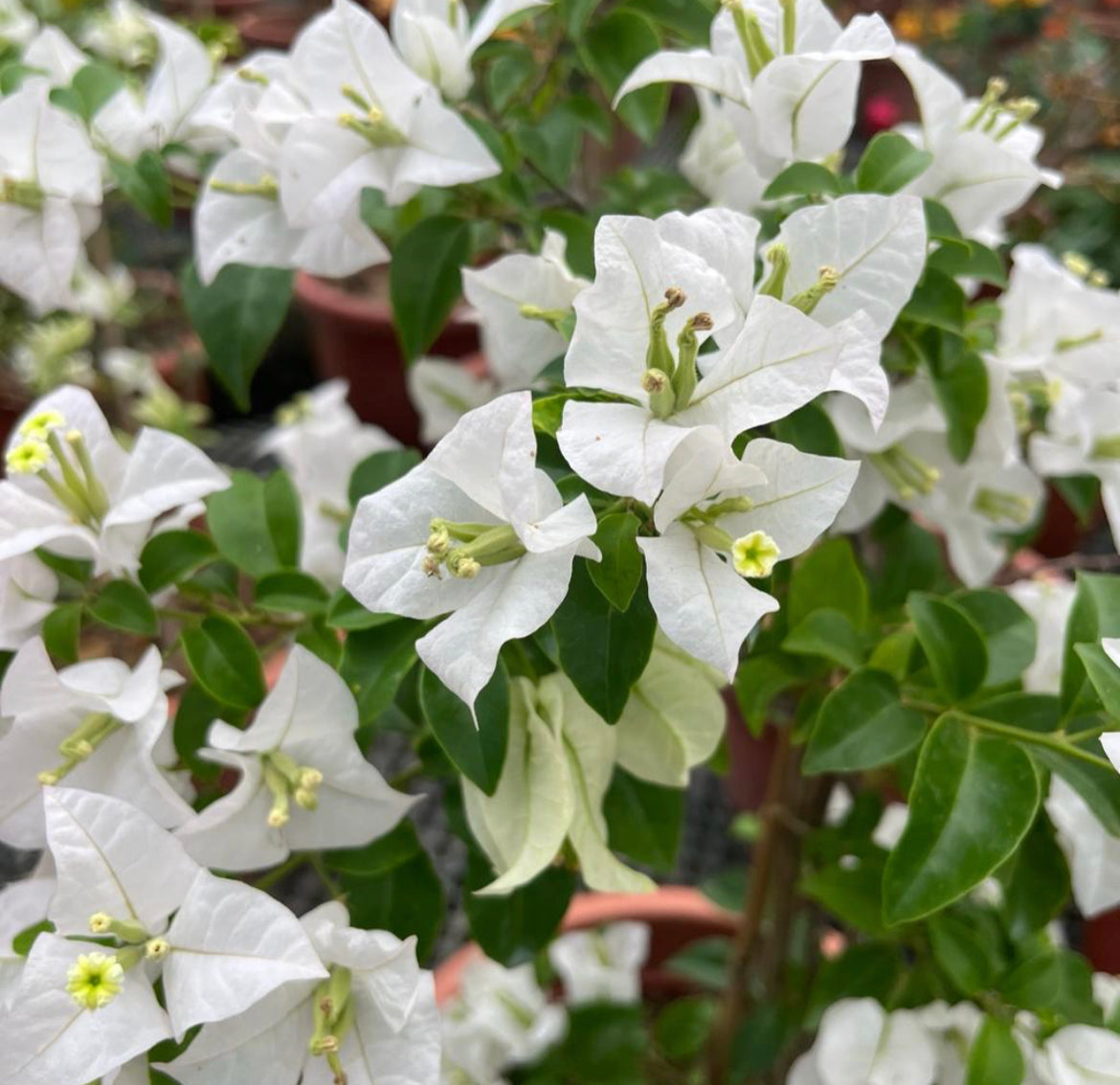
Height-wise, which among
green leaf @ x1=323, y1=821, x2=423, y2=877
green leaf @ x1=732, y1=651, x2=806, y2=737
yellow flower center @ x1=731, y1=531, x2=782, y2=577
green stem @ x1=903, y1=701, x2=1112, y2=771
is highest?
yellow flower center @ x1=731, y1=531, x2=782, y2=577

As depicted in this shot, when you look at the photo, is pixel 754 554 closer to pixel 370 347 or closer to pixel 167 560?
pixel 167 560

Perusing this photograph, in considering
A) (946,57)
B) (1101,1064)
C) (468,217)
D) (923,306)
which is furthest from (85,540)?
(946,57)

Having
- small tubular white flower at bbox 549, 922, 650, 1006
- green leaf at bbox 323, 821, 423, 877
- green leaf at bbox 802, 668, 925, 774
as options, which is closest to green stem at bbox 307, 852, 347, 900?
green leaf at bbox 323, 821, 423, 877

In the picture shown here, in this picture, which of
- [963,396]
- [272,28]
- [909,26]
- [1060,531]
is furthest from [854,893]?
[272,28]

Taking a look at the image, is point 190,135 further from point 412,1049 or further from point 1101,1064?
point 1101,1064

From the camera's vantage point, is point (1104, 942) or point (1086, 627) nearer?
point (1086, 627)

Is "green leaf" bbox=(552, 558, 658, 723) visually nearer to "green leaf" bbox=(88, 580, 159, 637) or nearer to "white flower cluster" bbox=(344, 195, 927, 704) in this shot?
"white flower cluster" bbox=(344, 195, 927, 704)

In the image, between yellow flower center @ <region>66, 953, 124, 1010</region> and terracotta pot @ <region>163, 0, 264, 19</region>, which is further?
terracotta pot @ <region>163, 0, 264, 19</region>
